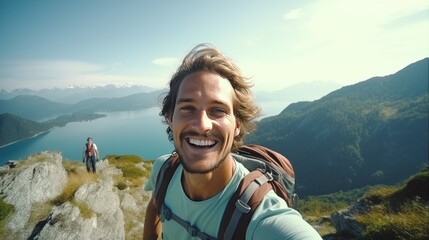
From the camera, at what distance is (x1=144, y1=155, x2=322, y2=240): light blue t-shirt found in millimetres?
2008

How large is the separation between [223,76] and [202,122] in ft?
2.63

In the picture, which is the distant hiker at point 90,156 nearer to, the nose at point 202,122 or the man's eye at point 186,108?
the man's eye at point 186,108

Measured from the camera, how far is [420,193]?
9.56 metres

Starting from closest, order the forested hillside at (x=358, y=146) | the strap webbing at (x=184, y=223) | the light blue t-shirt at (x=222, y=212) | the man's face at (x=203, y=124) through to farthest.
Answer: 1. the light blue t-shirt at (x=222, y=212)
2. the strap webbing at (x=184, y=223)
3. the man's face at (x=203, y=124)
4. the forested hillside at (x=358, y=146)

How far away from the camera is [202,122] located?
2.54 meters

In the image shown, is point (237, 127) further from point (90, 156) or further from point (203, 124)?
point (90, 156)

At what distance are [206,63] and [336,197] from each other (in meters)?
117

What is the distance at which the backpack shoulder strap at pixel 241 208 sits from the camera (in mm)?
2143

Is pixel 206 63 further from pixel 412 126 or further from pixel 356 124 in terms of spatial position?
pixel 356 124

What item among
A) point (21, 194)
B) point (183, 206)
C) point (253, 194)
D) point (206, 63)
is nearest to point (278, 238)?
point (253, 194)

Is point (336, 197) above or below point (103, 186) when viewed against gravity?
below

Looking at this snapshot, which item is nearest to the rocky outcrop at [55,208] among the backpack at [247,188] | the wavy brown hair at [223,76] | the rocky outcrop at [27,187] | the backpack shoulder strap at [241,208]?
the rocky outcrop at [27,187]

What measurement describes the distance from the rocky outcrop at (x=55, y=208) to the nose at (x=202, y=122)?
7115mm

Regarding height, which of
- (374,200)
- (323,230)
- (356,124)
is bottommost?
(356,124)
